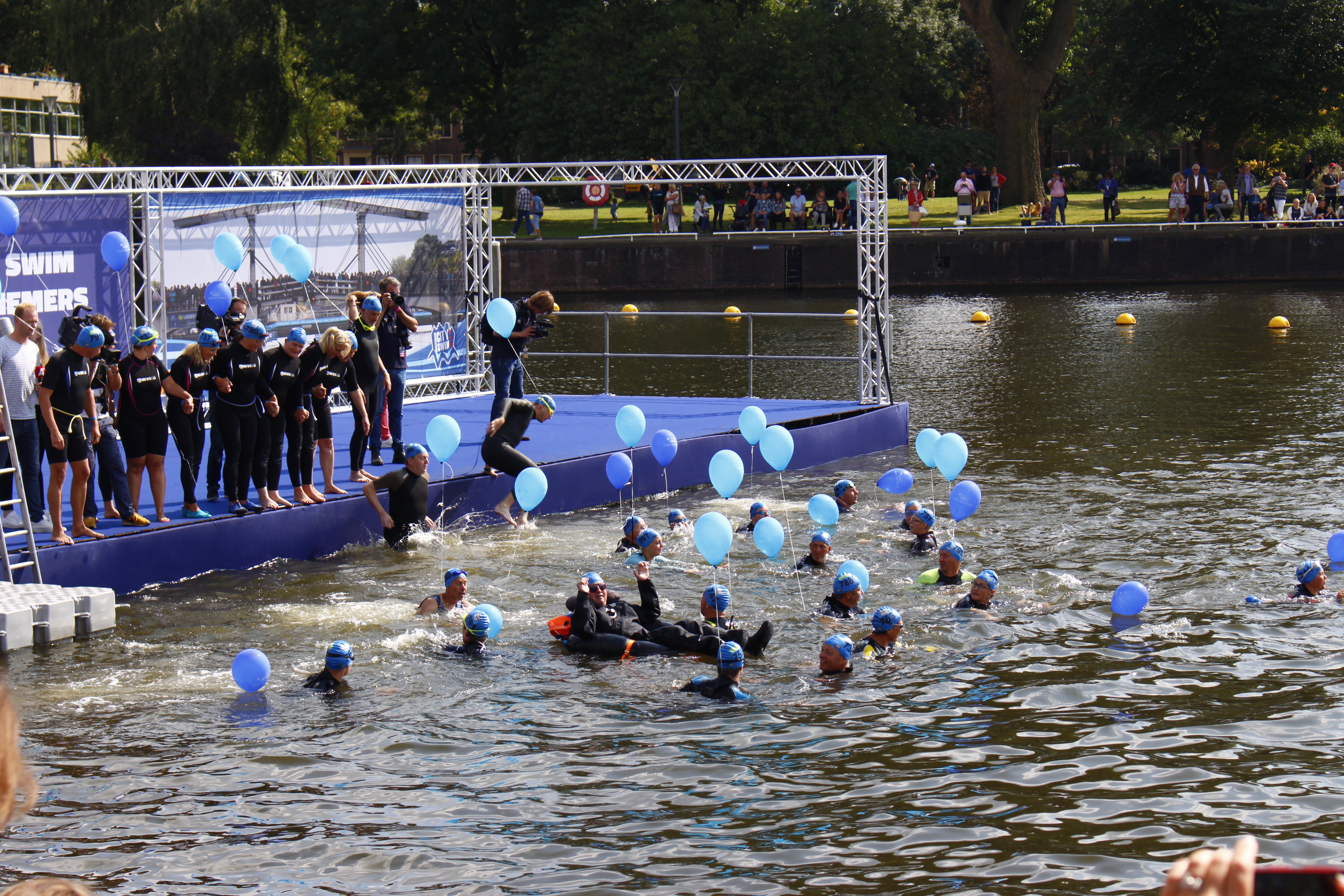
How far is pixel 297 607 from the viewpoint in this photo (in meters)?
12.7

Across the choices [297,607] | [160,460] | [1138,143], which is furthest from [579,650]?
[1138,143]

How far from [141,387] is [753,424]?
7050 millimetres

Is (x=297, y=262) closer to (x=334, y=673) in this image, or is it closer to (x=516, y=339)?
(x=516, y=339)

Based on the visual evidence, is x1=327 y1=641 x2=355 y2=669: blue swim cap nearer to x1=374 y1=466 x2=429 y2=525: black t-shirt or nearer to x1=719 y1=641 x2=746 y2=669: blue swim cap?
x1=719 y1=641 x2=746 y2=669: blue swim cap

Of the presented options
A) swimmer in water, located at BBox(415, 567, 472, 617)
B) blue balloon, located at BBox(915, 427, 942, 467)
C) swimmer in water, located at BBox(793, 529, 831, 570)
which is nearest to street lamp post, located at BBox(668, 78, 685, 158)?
blue balloon, located at BBox(915, 427, 942, 467)

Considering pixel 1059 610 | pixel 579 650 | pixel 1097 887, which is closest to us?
pixel 1097 887

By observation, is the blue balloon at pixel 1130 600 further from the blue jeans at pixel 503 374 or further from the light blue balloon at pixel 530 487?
the blue jeans at pixel 503 374

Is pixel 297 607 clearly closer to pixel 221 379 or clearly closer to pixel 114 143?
pixel 221 379

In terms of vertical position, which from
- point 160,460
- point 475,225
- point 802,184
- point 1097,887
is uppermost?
point 802,184

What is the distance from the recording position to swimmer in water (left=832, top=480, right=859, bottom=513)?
53.3 feet

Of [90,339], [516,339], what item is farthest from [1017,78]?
[90,339]

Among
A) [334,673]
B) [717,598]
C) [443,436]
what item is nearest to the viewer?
[334,673]

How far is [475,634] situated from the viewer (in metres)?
11.3

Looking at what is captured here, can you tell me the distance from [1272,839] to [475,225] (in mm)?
15700
